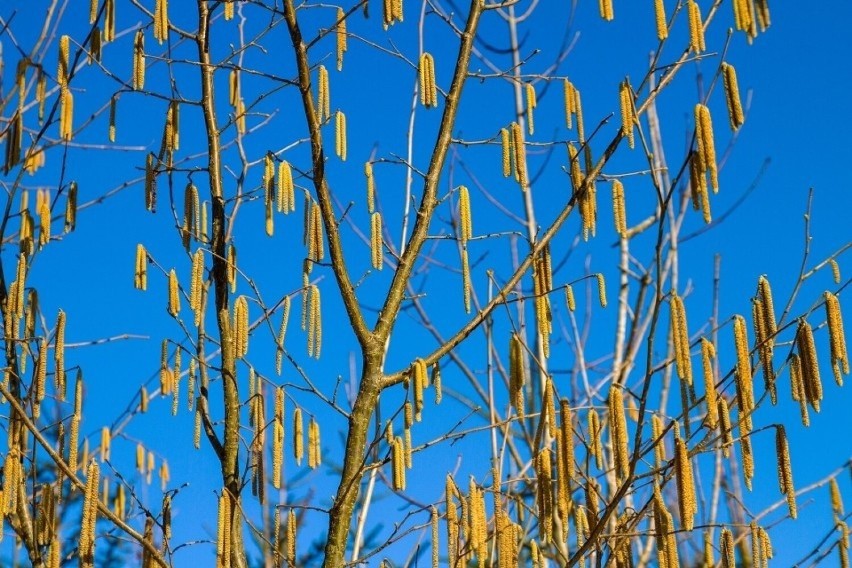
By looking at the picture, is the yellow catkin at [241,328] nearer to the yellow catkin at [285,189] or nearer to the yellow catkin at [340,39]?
the yellow catkin at [285,189]

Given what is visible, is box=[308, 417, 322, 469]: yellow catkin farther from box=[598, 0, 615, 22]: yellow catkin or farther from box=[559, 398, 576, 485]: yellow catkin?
box=[598, 0, 615, 22]: yellow catkin

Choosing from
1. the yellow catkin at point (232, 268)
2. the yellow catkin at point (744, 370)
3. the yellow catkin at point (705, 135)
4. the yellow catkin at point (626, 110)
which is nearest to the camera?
the yellow catkin at point (744, 370)

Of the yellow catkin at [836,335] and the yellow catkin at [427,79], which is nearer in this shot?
the yellow catkin at [836,335]

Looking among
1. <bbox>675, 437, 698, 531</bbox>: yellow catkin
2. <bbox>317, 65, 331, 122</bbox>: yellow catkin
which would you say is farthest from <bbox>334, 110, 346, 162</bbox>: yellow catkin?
<bbox>675, 437, 698, 531</bbox>: yellow catkin

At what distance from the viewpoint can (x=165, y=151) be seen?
11.2 ft

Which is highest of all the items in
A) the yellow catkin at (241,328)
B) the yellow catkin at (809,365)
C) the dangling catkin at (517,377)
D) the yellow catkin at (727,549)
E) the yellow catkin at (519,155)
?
the yellow catkin at (519,155)

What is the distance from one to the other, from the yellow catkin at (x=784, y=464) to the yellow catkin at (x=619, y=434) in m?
0.32

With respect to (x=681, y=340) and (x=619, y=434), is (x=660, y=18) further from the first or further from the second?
(x=619, y=434)

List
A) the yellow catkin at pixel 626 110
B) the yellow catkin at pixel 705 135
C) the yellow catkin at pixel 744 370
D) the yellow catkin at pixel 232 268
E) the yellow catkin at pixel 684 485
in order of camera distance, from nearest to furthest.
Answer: the yellow catkin at pixel 684 485 → the yellow catkin at pixel 744 370 → the yellow catkin at pixel 705 135 → the yellow catkin at pixel 626 110 → the yellow catkin at pixel 232 268

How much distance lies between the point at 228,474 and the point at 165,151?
1021mm

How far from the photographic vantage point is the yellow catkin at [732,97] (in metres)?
2.62

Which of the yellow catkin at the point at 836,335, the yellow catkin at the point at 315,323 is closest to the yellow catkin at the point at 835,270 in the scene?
the yellow catkin at the point at 836,335

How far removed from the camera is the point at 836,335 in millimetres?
2447

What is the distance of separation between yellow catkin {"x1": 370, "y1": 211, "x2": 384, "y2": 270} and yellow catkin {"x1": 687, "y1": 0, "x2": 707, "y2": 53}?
35.9 inches
